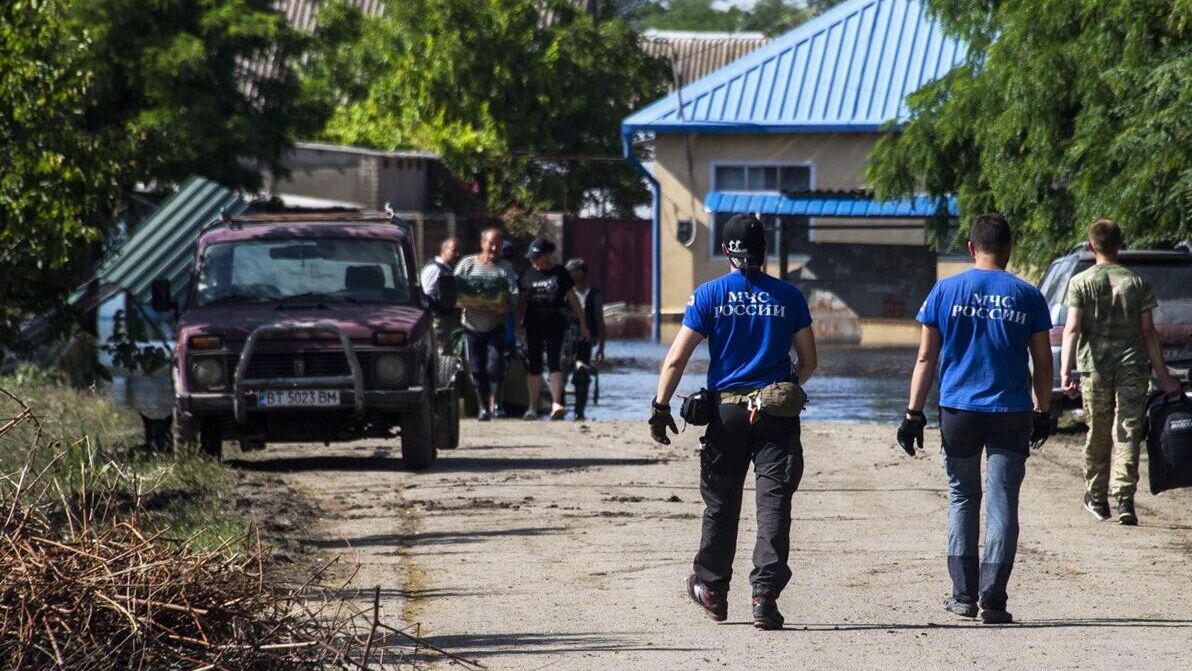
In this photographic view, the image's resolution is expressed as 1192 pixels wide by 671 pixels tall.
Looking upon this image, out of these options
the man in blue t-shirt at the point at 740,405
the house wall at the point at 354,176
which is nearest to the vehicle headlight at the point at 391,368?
the man in blue t-shirt at the point at 740,405

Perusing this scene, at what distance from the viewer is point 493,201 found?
36.2 meters

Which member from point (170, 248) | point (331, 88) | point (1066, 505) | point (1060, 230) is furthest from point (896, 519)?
point (331, 88)

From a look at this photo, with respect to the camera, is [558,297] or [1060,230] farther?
[558,297]

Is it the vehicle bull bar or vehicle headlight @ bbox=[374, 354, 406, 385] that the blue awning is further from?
the vehicle bull bar

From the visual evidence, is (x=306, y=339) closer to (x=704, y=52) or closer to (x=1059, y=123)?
(x=1059, y=123)

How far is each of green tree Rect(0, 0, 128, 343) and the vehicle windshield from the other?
47.8 inches

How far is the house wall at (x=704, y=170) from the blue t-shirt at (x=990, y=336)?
2215 cm

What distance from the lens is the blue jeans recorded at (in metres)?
8.04

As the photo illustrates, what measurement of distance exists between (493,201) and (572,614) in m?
28.5

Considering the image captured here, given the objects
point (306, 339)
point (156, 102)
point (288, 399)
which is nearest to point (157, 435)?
point (288, 399)

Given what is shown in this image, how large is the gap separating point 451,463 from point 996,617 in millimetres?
6747

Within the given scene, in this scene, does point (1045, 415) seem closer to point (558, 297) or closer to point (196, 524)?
point (196, 524)

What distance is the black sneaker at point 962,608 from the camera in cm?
798

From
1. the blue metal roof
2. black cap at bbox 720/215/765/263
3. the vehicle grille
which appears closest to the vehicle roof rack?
the vehicle grille
